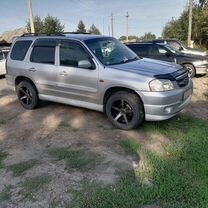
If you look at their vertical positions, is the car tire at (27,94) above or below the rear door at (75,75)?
below

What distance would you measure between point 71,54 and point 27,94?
6.06 feet

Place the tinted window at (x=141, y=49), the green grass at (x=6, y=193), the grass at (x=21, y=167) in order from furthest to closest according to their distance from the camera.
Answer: the tinted window at (x=141, y=49)
the grass at (x=21, y=167)
the green grass at (x=6, y=193)

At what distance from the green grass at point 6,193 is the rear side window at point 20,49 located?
4.09 m

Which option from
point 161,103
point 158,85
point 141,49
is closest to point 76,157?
point 161,103

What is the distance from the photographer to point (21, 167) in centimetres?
417

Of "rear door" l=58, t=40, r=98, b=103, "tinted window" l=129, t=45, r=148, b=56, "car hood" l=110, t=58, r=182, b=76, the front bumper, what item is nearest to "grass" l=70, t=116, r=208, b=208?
the front bumper

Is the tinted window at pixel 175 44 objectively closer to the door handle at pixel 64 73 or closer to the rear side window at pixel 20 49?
the rear side window at pixel 20 49

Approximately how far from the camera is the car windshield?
579 cm

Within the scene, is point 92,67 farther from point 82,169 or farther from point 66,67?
point 82,169

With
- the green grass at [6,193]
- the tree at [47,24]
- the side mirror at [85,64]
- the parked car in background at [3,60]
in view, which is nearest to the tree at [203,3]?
the tree at [47,24]

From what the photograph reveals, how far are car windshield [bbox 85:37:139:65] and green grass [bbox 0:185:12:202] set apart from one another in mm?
3028

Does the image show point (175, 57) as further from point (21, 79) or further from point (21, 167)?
point (21, 167)

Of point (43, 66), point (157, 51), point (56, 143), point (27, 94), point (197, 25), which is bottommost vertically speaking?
point (197, 25)

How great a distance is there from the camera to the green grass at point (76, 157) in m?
4.12
